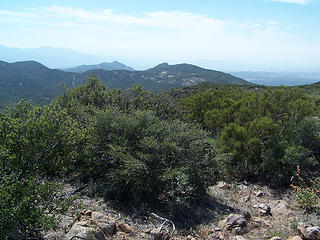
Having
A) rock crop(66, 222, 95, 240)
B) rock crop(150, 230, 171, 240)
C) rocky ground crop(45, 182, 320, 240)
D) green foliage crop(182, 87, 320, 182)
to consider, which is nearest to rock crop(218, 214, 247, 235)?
rocky ground crop(45, 182, 320, 240)

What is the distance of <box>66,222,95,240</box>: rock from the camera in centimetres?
400

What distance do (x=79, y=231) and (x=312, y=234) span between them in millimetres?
4332

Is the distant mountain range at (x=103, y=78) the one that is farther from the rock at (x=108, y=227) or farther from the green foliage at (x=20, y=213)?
the green foliage at (x=20, y=213)

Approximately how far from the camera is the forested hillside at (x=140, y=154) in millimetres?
4145

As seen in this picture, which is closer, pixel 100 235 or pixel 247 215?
pixel 100 235

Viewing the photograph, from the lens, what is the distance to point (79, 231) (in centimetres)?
413

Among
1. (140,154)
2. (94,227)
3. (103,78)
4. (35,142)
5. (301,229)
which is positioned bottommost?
(301,229)

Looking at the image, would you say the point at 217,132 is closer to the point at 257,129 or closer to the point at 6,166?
the point at 257,129

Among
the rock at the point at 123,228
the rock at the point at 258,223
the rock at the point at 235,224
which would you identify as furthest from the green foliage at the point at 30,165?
the rock at the point at 258,223

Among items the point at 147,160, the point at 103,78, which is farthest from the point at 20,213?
the point at 103,78

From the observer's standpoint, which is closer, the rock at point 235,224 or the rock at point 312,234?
the rock at point 312,234

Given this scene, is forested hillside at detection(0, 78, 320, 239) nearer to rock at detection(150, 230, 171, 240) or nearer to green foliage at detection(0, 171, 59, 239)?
green foliage at detection(0, 171, 59, 239)

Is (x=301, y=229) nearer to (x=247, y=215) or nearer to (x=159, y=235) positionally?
(x=247, y=215)

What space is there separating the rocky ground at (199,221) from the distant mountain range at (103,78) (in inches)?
3033
